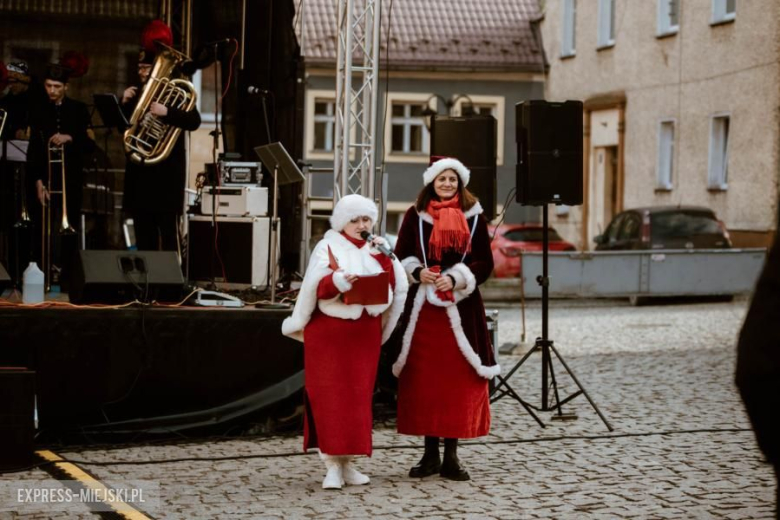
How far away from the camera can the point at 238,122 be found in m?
13.5

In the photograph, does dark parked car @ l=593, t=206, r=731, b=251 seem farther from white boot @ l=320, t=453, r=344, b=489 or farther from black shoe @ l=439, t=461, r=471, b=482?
white boot @ l=320, t=453, r=344, b=489

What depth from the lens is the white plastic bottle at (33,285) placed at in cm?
877

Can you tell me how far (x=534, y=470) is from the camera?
Answer: 782 cm

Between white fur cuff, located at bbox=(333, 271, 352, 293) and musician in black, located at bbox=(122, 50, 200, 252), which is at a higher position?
musician in black, located at bbox=(122, 50, 200, 252)

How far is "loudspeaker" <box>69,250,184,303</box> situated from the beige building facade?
17776mm

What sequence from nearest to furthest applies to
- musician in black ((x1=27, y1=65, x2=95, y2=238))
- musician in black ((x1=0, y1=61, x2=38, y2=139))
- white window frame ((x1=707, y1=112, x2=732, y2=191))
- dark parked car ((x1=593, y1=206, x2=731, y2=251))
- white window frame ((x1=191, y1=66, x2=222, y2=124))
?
1. musician in black ((x1=27, y1=65, x2=95, y2=238))
2. musician in black ((x1=0, y1=61, x2=38, y2=139))
3. white window frame ((x1=191, y1=66, x2=222, y2=124))
4. dark parked car ((x1=593, y1=206, x2=731, y2=251))
5. white window frame ((x1=707, y1=112, x2=732, y2=191))

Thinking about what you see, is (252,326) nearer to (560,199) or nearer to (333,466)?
(333,466)

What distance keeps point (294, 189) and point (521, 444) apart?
18.1ft

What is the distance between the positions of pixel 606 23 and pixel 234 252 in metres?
24.1

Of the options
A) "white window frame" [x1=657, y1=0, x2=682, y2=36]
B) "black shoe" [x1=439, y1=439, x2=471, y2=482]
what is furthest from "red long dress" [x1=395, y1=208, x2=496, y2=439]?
"white window frame" [x1=657, y1=0, x2=682, y2=36]

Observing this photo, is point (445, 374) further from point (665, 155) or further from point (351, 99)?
point (665, 155)

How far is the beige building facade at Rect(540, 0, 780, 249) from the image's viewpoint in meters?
26.5

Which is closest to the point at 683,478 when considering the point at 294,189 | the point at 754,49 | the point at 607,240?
the point at 294,189

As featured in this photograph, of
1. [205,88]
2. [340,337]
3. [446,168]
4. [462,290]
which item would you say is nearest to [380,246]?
[340,337]
